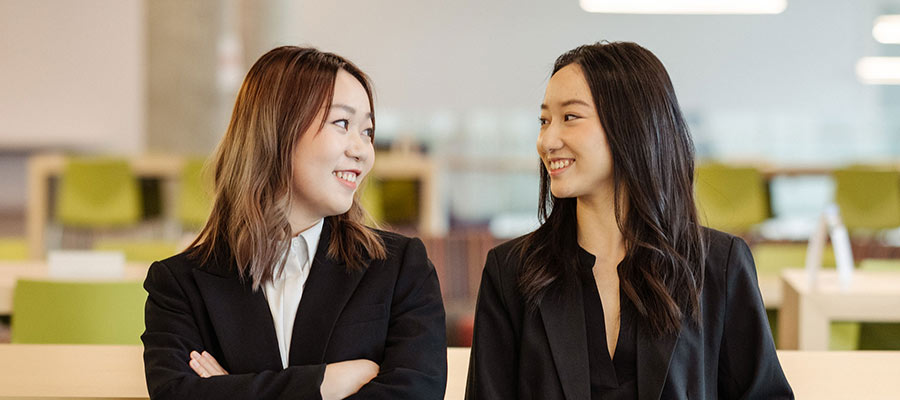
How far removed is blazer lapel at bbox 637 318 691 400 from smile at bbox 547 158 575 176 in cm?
29

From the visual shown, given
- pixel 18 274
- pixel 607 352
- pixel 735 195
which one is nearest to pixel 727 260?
pixel 607 352

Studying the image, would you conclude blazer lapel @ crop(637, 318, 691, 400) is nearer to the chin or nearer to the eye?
the chin

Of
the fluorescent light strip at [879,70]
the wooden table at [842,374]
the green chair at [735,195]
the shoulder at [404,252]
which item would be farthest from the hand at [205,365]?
the fluorescent light strip at [879,70]

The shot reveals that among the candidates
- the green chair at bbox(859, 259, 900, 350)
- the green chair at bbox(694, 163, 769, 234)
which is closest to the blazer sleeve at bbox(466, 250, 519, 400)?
the green chair at bbox(859, 259, 900, 350)

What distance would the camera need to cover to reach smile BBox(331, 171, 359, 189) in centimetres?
150

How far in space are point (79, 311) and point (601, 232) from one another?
1.46 meters

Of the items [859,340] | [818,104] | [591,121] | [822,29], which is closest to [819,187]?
[818,104]

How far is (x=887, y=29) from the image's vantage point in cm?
924

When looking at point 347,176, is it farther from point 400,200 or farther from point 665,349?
point 400,200

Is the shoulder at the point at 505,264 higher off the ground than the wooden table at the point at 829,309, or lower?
higher

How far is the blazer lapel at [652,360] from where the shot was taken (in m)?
1.40

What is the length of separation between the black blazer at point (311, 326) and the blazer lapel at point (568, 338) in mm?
198

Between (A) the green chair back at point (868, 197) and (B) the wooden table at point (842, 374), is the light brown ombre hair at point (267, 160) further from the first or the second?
(A) the green chair back at point (868, 197)

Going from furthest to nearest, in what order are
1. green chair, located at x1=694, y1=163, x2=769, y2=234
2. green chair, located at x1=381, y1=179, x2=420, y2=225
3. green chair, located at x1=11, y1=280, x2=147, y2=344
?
green chair, located at x1=694, y1=163, x2=769, y2=234 < green chair, located at x1=381, y1=179, x2=420, y2=225 < green chair, located at x1=11, y1=280, x2=147, y2=344
